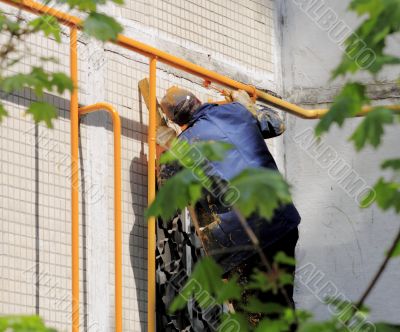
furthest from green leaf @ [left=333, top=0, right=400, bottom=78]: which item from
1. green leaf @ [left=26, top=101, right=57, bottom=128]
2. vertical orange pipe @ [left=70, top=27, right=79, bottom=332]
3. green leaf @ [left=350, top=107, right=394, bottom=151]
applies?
vertical orange pipe @ [left=70, top=27, right=79, bottom=332]

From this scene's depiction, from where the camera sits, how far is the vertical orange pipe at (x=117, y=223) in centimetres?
596

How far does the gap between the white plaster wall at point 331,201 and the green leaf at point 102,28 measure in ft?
11.1

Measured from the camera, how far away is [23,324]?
3811 millimetres

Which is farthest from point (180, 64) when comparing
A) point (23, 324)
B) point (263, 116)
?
point (23, 324)

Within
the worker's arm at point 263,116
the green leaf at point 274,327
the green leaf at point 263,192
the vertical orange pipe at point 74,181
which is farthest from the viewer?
the worker's arm at point 263,116

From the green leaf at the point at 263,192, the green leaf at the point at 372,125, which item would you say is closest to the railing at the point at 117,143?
the green leaf at the point at 372,125

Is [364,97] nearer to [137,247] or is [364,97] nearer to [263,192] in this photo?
[263,192]

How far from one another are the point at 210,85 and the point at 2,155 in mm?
1566

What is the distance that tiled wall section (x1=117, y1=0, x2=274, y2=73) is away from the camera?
274 inches

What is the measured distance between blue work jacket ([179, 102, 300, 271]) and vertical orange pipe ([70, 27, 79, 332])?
61 centimetres

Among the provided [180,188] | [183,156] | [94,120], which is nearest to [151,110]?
[94,120]

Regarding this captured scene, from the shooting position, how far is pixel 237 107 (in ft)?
21.5

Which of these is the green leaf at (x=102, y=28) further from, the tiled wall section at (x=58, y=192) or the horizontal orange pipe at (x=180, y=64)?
the tiled wall section at (x=58, y=192)

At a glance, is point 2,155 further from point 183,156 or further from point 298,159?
point 298,159
